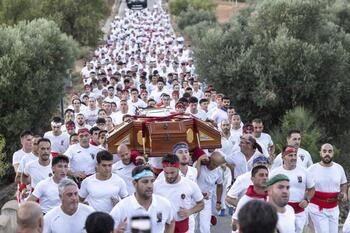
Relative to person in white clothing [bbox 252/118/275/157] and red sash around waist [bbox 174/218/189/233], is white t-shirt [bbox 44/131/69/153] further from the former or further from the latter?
red sash around waist [bbox 174/218/189/233]

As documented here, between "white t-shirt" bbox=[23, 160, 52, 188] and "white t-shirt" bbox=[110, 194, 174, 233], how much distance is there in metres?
2.83

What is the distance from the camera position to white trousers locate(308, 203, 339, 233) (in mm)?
10641

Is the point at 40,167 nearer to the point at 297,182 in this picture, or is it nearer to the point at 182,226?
the point at 182,226

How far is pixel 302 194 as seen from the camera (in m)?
10.1

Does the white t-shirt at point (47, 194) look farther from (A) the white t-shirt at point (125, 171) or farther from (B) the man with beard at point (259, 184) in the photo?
(B) the man with beard at point (259, 184)

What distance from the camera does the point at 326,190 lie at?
10.6 meters

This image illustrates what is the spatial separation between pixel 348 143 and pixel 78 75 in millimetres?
14134

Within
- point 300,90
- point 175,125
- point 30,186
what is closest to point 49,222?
point 30,186

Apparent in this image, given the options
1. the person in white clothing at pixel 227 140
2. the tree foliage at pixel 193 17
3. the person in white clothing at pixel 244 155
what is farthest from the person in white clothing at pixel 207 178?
the tree foliage at pixel 193 17

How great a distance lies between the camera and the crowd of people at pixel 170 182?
714 centimetres

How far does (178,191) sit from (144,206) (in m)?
1.28

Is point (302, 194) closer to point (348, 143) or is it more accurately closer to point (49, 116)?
point (49, 116)

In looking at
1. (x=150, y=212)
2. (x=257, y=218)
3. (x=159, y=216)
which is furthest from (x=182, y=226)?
(x=257, y=218)

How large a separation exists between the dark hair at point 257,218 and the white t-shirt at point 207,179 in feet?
20.4
